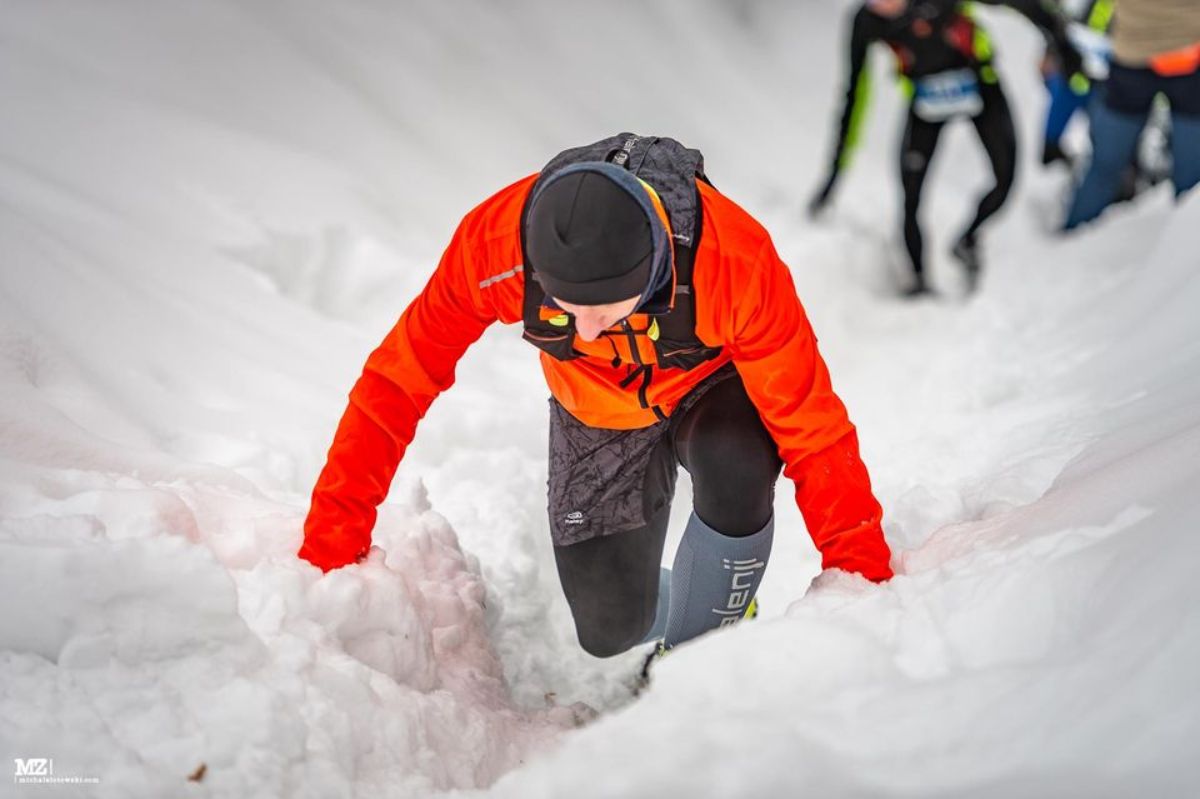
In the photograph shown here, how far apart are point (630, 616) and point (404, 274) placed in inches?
73.9

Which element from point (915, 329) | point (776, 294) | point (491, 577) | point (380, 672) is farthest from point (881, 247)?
point (380, 672)

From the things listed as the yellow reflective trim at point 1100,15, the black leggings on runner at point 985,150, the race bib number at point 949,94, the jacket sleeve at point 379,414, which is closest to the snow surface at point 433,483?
the jacket sleeve at point 379,414

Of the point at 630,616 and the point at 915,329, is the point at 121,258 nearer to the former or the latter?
the point at 630,616

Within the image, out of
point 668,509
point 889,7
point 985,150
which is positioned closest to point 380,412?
point 668,509

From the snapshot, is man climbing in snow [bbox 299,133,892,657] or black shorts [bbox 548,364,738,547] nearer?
man climbing in snow [bbox 299,133,892,657]

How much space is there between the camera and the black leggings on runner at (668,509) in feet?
6.07

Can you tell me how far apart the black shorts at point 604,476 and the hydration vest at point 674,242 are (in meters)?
0.32

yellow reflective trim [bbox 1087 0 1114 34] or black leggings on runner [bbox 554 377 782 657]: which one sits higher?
yellow reflective trim [bbox 1087 0 1114 34]

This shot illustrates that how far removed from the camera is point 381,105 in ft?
16.1

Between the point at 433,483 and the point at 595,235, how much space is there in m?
1.41

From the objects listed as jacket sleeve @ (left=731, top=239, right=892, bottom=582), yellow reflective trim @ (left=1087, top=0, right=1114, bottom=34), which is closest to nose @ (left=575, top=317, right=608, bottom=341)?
jacket sleeve @ (left=731, top=239, right=892, bottom=582)

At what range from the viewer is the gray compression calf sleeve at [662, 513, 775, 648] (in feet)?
6.26

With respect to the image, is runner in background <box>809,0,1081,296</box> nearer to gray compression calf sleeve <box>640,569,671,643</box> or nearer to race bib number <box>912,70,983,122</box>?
race bib number <box>912,70,983,122</box>

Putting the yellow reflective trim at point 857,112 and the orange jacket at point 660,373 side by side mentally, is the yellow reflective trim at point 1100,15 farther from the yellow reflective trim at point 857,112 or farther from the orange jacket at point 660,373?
the orange jacket at point 660,373
